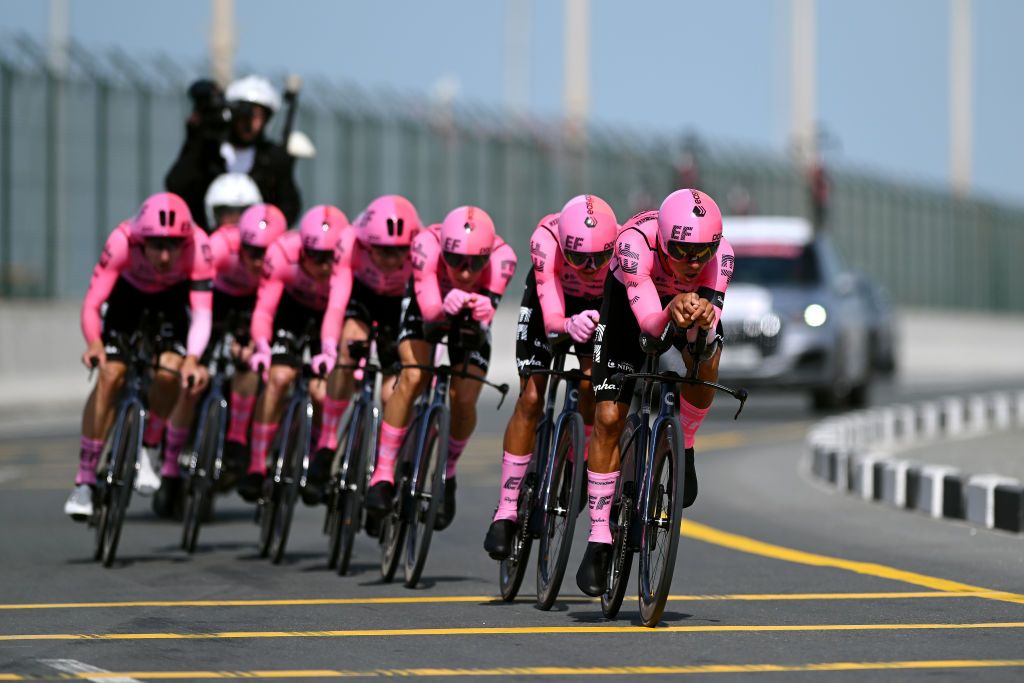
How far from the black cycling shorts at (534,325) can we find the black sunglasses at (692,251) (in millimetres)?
Result: 1183

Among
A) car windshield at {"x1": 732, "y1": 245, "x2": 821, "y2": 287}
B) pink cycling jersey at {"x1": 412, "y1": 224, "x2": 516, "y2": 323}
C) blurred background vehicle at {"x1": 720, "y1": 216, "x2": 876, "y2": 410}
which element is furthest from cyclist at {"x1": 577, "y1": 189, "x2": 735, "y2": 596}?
car windshield at {"x1": 732, "y1": 245, "x2": 821, "y2": 287}

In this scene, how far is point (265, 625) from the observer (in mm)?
9844

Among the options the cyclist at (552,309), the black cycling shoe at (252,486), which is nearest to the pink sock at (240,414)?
the black cycling shoe at (252,486)

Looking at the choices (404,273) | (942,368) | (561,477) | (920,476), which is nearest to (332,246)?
(404,273)

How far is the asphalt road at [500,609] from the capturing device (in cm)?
862

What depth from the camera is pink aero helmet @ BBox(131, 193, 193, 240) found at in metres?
13.0

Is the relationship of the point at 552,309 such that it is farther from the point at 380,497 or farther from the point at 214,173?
the point at 214,173

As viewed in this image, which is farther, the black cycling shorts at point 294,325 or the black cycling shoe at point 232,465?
the black cycling shorts at point 294,325

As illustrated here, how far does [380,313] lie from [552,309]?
283cm

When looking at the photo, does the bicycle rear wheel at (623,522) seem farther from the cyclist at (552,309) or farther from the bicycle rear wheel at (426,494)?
the bicycle rear wheel at (426,494)

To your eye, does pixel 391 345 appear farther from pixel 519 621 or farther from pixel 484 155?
pixel 484 155

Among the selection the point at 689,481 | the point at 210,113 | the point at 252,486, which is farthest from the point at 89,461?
the point at 689,481

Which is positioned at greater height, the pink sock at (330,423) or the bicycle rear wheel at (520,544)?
the pink sock at (330,423)

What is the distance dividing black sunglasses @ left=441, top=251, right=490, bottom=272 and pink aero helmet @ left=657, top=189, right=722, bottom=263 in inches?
73.2
